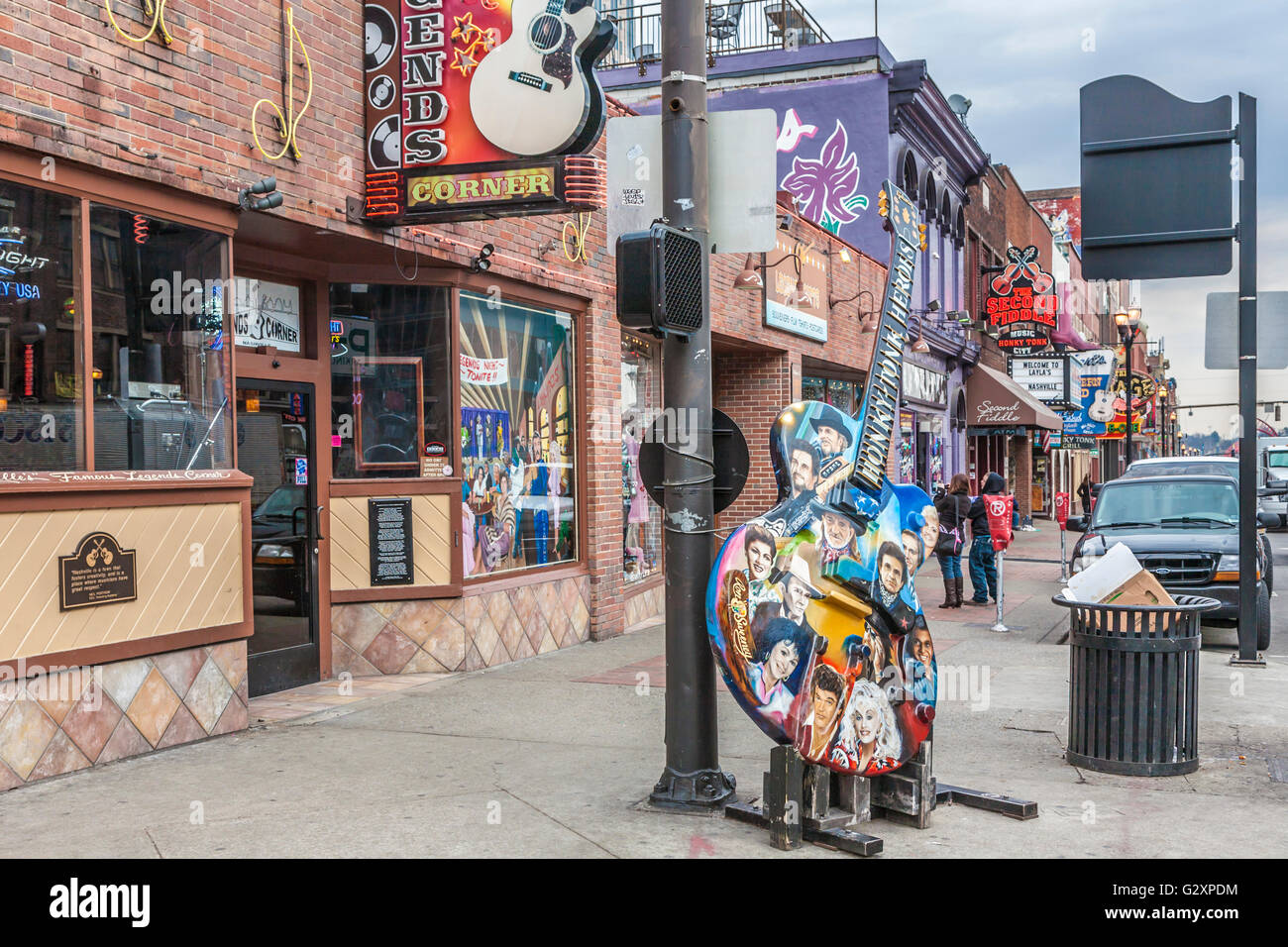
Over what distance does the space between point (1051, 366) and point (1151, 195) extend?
941 inches

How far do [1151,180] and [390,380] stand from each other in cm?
643

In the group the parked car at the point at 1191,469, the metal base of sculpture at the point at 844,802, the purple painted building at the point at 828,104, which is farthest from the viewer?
the purple painted building at the point at 828,104

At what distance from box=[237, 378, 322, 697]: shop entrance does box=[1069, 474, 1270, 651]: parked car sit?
24.6ft

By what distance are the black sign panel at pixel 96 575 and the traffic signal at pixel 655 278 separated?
10.2ft

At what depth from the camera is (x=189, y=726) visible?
714 centimetres

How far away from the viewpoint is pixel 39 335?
250 inches

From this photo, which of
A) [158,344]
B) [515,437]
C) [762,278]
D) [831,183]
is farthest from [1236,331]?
[831,183]

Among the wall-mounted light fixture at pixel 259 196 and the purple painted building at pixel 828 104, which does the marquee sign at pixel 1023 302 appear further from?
the wall-mounted light fixture at pixel 259 196

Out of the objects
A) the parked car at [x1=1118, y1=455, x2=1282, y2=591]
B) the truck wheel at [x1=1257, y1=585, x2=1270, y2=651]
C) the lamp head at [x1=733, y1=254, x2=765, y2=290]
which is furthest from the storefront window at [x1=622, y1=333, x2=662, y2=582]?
the truck wheel at [x1=1257, y1=585, x2=1270, y2=651]

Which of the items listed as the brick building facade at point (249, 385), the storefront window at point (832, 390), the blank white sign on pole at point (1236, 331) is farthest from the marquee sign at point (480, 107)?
the storefront window at point (832, 390)

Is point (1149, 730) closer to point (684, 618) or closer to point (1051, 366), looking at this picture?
point (684, 618)

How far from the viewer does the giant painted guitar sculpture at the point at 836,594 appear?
17.6ft

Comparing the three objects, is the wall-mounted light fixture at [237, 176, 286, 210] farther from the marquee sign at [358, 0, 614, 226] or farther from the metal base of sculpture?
the metal base of sculpture

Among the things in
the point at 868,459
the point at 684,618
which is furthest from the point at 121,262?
the point at 868,459
